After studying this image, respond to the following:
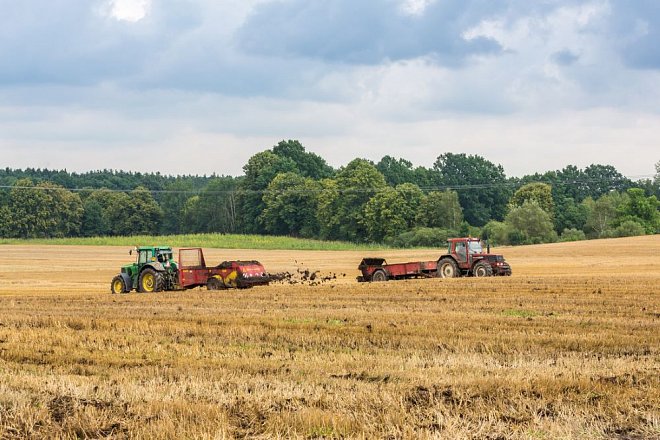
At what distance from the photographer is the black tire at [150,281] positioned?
3622 centimetres

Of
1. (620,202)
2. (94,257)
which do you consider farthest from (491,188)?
(94,257)

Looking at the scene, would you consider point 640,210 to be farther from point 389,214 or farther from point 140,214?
point 140,214

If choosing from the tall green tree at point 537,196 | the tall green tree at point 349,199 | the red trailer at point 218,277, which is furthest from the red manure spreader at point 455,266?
the tall green tree at point 537,196

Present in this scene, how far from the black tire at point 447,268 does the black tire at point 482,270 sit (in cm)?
80

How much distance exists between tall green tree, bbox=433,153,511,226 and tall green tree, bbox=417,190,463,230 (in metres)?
16.5

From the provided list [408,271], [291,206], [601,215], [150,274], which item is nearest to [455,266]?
[408,271]

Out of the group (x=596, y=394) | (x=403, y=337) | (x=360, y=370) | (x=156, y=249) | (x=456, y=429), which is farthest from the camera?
(x=156, y=249)

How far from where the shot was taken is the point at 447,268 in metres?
41.0

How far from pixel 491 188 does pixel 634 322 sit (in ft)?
406

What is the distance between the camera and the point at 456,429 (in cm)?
898

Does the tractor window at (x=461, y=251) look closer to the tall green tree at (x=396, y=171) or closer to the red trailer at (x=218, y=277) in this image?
the red trailer at (x=218, y=277)

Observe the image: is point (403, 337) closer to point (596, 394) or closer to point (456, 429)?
point (596, 394)

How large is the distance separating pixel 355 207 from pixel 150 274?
8468 centimetres

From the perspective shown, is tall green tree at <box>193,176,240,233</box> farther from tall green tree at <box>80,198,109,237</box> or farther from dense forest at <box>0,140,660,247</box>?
tall green tree at <box>80,198,109,237</box>
